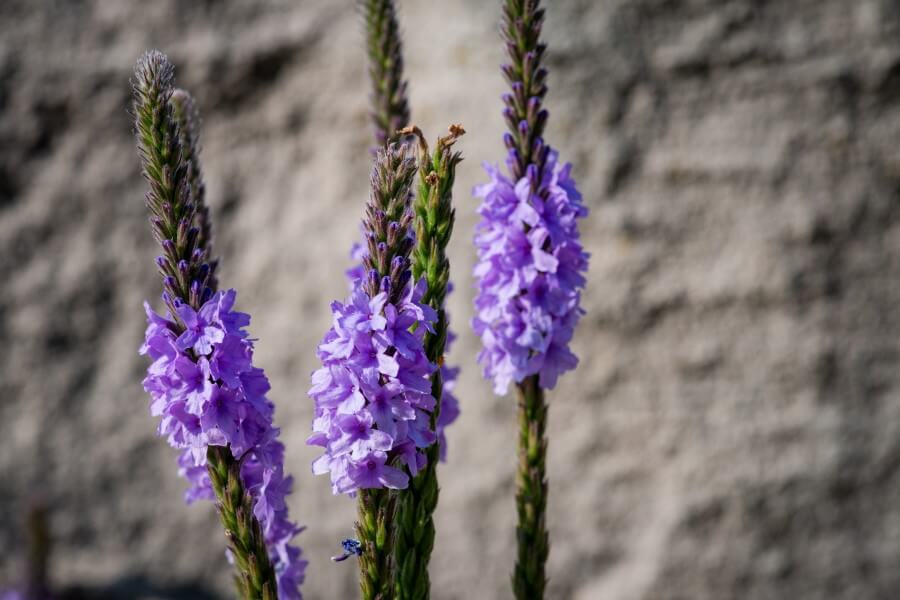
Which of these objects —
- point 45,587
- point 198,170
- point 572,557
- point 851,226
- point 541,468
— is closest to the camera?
point 198,170

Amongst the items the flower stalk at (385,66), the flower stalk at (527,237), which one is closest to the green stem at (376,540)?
the flower stalk at (527,237)

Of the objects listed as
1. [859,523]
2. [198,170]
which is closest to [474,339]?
[859,523]

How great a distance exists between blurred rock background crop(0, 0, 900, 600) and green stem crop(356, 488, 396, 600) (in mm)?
2075

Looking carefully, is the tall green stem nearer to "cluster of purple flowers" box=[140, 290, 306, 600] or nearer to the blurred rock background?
"cluster of purple flowers" box=[140, 290, 306, 600]

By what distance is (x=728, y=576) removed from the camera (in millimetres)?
3625

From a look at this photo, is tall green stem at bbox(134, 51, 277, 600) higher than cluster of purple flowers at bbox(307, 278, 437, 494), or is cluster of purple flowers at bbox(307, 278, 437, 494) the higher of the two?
tall green stem at bbox(134, 51, 277, 600)

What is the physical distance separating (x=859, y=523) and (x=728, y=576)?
0.53m

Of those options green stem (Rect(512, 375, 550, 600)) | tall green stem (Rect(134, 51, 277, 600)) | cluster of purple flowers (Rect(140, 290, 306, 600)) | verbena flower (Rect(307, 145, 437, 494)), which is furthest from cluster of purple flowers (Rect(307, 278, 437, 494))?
green stem (Rect(512, 375, 550, 600))

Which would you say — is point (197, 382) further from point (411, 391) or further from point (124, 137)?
point (124, 137)

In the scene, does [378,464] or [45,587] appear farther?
[45,587]

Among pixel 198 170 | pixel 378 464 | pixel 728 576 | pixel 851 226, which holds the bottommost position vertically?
pixel 378 464

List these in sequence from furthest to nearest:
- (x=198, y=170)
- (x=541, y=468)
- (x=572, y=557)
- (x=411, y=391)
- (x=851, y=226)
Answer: (x=572, y=557) → (x=851, y=226) → (x=541, y=468) → (x=198, y=170) → (x=411, y=391)

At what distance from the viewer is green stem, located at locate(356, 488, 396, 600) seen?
1.66 m

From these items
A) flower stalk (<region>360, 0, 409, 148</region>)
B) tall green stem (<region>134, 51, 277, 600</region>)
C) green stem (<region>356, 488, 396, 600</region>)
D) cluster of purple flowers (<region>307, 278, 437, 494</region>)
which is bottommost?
green stem (<region>356, 488, 396, 600</region>)
